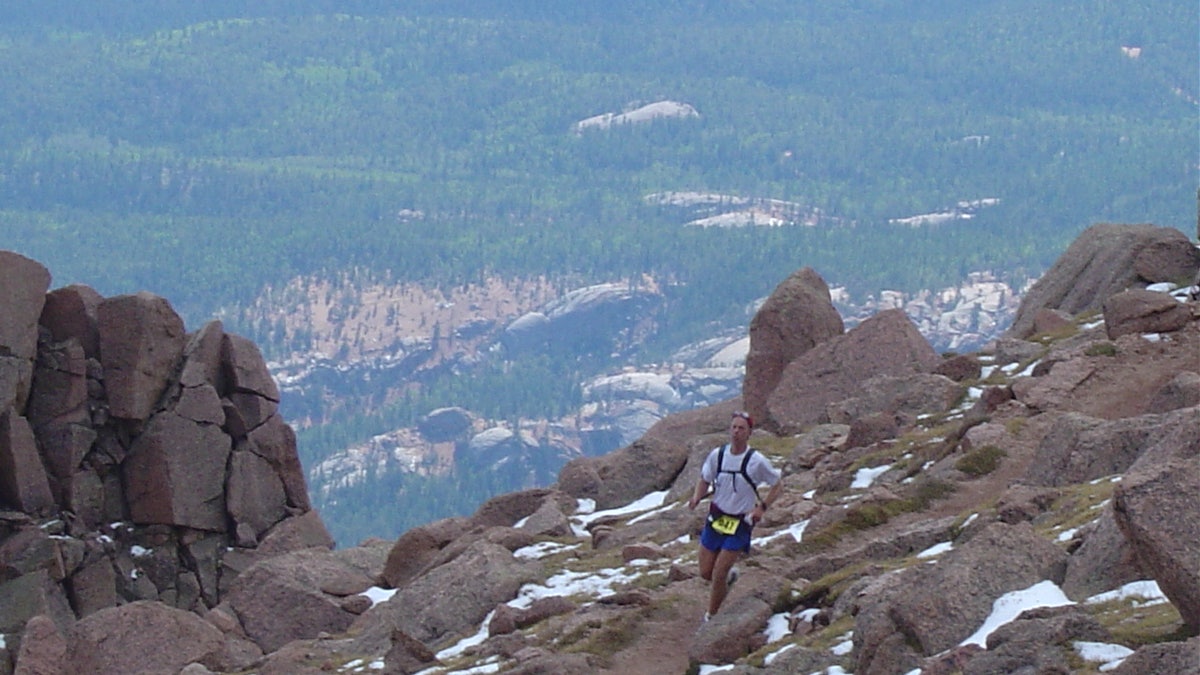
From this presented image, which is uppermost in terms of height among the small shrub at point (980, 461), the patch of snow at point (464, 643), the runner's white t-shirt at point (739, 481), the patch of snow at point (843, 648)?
the runner's white t-shirt at point (739, 481)

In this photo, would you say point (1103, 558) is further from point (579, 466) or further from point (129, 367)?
point (129, 367)

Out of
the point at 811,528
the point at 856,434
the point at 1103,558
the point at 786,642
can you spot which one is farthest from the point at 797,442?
the point at 1103,558

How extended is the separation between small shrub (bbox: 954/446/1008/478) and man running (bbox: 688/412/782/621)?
18.5ft

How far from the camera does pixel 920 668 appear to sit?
19469mm

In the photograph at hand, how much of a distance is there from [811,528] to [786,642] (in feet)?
19.8

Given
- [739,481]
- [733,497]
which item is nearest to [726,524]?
[733,497]

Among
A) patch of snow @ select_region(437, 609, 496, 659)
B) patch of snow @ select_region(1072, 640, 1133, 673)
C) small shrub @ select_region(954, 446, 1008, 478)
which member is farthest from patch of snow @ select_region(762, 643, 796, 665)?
small shrub @ select_region(954, 446, 1008, 478)

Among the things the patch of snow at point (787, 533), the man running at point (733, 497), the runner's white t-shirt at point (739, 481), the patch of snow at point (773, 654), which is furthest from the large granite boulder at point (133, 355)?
the patch of snow at point (773, 654)

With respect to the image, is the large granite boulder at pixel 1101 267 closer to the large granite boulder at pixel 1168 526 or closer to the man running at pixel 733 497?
the man running at pixel 733 497

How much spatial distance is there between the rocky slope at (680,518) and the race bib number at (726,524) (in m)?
0.84

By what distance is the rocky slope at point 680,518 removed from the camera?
67.0 feet

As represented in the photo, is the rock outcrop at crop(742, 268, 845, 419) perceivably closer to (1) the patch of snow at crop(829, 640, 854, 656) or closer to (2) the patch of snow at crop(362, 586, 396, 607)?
(2) the patch of snow at crop(362, 586, 396, 607)

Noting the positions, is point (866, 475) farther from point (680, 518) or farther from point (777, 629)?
point (777, 629)

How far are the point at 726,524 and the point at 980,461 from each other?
20.5 ft
